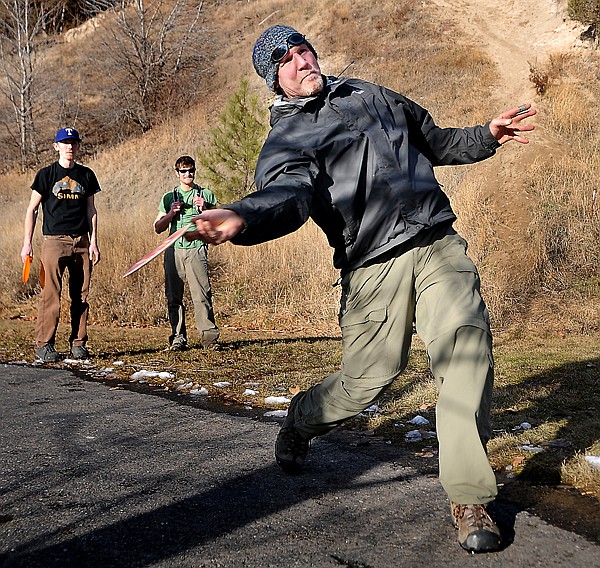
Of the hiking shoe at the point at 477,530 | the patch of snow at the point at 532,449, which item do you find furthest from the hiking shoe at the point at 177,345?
A: the hiking shoe at the point at 477,530

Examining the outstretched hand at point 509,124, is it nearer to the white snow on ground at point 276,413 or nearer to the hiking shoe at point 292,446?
the hiking shoe at point 292,446

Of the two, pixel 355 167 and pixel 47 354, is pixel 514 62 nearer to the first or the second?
pixel 47 354

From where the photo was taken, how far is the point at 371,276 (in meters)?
3.35

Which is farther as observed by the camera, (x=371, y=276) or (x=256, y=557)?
(x=371, y=276)

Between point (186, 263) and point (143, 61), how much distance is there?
3450 cm

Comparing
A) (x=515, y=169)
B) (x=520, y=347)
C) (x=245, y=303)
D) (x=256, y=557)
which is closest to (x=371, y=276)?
(x=256, y=557)

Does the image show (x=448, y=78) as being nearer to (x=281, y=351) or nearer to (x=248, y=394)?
(x=281, y=351)

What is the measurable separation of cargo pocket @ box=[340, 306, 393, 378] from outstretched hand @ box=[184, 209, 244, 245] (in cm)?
103

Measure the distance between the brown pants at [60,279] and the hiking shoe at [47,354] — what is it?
45mm

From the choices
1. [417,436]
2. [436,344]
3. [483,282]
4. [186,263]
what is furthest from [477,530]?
[483,282]

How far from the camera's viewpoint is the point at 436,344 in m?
3.16

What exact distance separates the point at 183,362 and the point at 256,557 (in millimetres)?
5386

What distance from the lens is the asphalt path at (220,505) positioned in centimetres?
294

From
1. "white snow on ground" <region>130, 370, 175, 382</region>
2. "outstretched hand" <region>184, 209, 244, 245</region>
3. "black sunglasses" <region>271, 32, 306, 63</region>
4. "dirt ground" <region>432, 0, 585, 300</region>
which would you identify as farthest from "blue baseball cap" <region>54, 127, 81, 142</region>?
"dirt ground" <region>432, 0, 585, 300</region>
